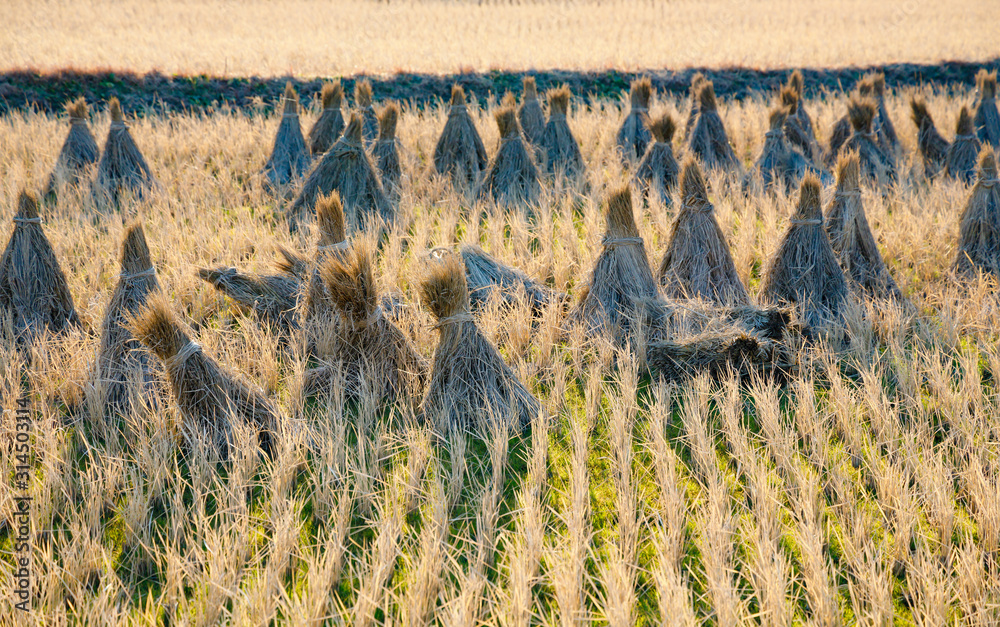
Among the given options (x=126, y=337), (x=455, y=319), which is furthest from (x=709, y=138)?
(x=126, y=337)

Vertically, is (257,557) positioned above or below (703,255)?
below

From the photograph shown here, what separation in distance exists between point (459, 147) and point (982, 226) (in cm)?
494

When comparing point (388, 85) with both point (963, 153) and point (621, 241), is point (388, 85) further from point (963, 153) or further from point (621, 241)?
point (621, 241)

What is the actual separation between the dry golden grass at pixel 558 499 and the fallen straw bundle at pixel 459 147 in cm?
371

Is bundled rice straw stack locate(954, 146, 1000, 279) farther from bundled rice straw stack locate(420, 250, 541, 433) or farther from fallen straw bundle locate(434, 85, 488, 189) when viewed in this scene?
fallen straw bundle locate(434, 85, 488, 189)

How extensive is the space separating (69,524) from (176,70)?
12905 mm

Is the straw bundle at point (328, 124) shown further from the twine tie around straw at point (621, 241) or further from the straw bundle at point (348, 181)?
the twine tie around straw at point (621, 241)

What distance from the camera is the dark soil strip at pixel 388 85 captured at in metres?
11.5

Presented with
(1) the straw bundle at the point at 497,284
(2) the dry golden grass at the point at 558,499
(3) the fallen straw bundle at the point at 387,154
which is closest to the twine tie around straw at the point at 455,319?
(2) the dry golden grass at the point at 558,499

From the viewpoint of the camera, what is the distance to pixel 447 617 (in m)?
1.98

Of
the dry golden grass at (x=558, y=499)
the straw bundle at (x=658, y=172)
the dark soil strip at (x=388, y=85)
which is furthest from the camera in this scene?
the dark soil strip at (x=388, y=85)

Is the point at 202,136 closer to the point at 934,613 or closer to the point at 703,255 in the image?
the point at 703,255

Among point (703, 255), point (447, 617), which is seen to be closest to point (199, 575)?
point (447, 617)

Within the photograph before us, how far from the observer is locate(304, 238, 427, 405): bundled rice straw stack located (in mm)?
2959
